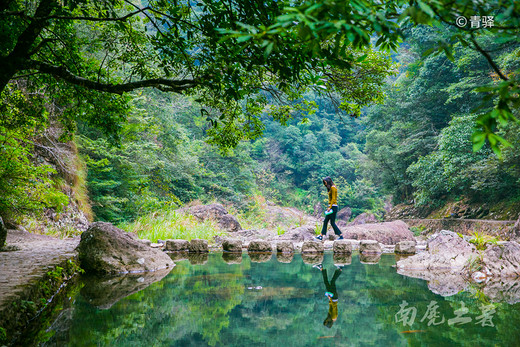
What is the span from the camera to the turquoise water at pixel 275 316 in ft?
7.52

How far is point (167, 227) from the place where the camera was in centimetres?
947

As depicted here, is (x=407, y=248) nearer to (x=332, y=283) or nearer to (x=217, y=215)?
(x=332, y=283)

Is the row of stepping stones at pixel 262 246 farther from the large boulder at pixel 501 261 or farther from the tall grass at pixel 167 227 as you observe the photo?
the large boulder at pixel 501 261

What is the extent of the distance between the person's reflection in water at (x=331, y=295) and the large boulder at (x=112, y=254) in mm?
2756

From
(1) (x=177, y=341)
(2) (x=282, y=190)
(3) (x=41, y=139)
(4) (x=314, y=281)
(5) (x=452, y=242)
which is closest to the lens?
(1) (x=177, y=341)

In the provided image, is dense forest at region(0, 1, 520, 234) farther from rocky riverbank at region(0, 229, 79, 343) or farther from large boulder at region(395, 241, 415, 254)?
large boulder at region(395, 241, 415, 254)

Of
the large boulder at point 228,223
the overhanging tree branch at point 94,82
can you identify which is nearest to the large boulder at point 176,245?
the large boulder at point 228,223

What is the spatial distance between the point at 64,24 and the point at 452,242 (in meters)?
6.86

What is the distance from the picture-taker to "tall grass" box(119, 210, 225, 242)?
29.1 feet

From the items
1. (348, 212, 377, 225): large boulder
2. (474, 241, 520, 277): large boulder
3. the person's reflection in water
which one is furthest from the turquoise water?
(348, 212, 377, 225): large boulder

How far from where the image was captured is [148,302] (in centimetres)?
327

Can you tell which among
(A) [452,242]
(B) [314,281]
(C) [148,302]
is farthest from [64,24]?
(A) [452,242]

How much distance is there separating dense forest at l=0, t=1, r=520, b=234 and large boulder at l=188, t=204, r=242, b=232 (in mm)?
792

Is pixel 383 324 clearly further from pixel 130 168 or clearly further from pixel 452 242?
pixel 130 168
